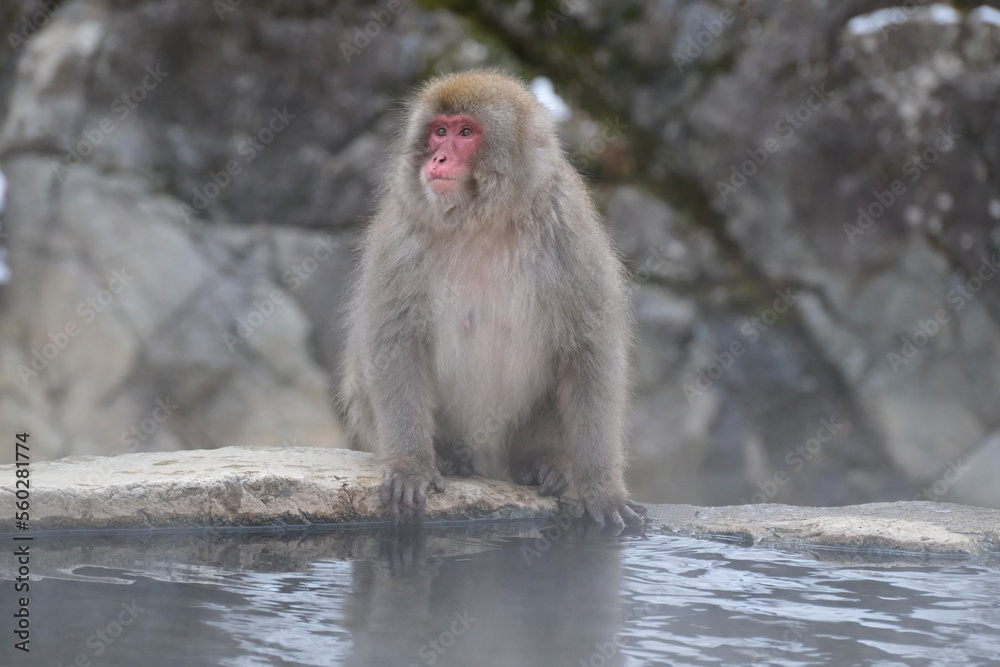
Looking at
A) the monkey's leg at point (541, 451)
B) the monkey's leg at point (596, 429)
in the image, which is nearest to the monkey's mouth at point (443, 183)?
the monkey's leg at point (596, 429)

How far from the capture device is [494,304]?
376 centimetres

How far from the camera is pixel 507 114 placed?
370cm

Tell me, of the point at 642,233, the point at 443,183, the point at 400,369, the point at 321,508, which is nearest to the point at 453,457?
the point at 400,369

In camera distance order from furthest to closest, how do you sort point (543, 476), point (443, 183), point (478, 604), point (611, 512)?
point (543, 476) → point (611, 512) → point (443, 183) → point (478, 604)

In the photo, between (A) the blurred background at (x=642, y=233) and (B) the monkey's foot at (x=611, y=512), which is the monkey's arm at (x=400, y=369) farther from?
(A) the blurred background at (x=642, y=233)

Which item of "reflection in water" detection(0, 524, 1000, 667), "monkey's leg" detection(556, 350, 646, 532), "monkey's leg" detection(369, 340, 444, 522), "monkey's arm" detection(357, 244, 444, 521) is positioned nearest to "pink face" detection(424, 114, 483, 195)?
"monkey's arm" detection(357, 244, 444, 521)

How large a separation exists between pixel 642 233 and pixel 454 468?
3.98 metres

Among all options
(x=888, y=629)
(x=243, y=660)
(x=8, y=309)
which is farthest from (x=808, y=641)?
(x=8, y=309)

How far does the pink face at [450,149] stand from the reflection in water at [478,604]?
3.78ft

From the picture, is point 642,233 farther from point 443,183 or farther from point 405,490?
point 405,490

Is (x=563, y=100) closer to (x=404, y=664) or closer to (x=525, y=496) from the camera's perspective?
A: (x=525, y=496)

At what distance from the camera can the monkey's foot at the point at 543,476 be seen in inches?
154

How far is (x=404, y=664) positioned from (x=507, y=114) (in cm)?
209

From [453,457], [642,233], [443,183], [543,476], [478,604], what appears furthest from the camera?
[642,233]
